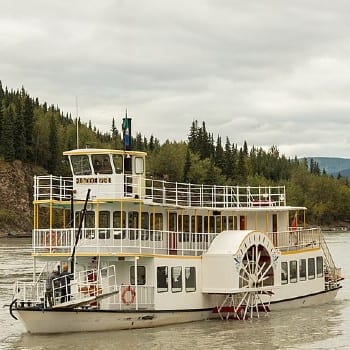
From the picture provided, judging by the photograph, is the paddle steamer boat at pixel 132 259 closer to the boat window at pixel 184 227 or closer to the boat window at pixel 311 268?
the boat window at pixel 184 227

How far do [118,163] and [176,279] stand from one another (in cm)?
516

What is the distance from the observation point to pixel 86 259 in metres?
32.6

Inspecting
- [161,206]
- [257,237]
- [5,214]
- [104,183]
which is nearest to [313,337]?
[257,237]

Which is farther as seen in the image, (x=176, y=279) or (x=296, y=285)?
(x=296, y=285)

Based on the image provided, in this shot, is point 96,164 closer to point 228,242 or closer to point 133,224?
point 133,224

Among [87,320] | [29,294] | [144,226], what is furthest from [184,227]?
[87,320]

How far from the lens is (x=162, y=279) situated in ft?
107

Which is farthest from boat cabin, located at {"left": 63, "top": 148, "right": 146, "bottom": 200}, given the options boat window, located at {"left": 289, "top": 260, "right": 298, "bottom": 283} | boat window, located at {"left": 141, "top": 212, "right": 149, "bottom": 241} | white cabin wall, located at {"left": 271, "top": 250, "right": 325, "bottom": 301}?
boat window, located at {"left": 289, "top": 260, "right": 298, "bottom": 283}

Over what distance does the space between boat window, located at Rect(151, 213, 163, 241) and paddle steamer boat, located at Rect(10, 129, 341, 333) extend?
4 centimetres

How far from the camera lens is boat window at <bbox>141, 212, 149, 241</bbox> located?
33.0m

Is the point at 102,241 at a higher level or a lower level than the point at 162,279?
higher

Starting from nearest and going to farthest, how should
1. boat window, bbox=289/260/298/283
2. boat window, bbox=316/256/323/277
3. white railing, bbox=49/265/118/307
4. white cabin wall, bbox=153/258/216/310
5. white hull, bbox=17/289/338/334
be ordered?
white hull, bbox=17/289/338/334
white railing, bbox=49/265/118/307
white cabin wall, bbox=153/258/216/310
boat window, bbox=289/260/298/283
boat window, bbox=316/256/323/277

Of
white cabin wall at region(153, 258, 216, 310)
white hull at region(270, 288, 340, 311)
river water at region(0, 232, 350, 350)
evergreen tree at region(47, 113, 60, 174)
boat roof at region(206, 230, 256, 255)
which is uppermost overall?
evergreen tree at region(47, 113, 60, 174)

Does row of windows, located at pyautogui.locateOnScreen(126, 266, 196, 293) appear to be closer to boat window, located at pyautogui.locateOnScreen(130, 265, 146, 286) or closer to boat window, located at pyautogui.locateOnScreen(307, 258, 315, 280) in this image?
boat window, located at pyautogui.locateOnScreen(130, 265, 146, 286)
